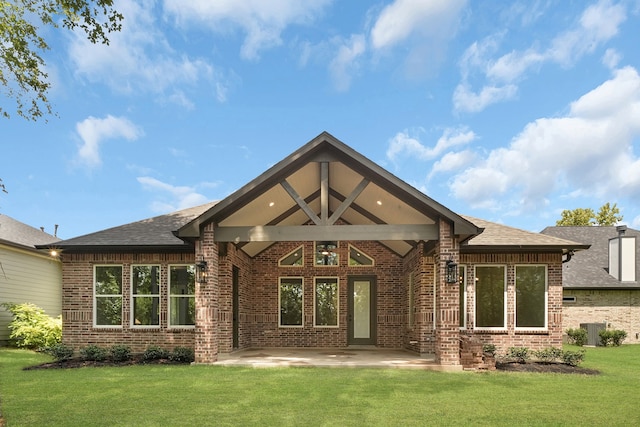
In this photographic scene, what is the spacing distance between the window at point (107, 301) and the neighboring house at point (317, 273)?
29 millimetres

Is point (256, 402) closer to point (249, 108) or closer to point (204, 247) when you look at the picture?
point (204, 247)

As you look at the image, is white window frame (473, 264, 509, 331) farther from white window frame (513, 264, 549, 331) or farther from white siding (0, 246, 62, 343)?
white siding (0, 246, 62, 343)

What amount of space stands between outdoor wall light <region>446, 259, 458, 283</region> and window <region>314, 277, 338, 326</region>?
5896 millimetres

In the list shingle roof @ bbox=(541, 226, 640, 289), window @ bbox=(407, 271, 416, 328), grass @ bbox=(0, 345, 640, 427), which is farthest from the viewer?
shingle roof @ bbox=(541, 226, 640, 289)

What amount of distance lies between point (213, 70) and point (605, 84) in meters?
20.1

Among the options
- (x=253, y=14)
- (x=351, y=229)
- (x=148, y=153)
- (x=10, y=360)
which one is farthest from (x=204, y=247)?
(x=148, y=153)

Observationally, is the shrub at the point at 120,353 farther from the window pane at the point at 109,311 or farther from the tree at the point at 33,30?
the tree at the point at 33,30

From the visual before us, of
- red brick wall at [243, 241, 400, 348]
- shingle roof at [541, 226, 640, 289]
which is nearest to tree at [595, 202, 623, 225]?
shingle roof at [541, 226, 640, 289]

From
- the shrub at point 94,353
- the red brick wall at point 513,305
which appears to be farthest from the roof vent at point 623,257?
the shrub at point 94,353

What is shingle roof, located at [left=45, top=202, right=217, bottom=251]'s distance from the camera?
12.5 metres

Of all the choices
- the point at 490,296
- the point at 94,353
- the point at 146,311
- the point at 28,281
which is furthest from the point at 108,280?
the point at 490,296

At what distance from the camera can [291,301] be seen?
16.0 m

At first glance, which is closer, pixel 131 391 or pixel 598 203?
pixel 131 391

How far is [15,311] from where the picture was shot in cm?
1595
